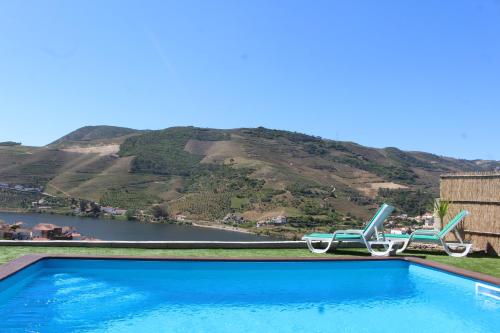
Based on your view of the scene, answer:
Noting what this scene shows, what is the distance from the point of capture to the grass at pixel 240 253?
7090 mm

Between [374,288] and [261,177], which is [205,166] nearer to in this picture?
[261,177]

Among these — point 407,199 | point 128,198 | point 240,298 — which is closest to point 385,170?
point 407,199

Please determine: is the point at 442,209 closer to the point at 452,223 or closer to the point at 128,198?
the point at 452,223

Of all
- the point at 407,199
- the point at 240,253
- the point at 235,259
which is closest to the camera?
the point at 235,259

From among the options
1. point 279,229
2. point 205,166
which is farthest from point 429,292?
point 205,166

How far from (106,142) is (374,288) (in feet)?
421

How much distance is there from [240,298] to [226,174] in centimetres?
8890

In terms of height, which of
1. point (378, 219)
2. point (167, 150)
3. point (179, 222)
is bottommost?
point (179, 222)

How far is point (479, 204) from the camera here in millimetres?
8953

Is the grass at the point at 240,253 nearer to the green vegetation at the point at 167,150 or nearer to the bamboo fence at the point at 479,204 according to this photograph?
the bamboo fence at the point at 479,204

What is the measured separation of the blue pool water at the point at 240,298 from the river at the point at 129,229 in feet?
139

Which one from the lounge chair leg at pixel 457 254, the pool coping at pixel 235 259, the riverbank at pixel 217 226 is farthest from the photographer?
the riverbank at pixel 217 226

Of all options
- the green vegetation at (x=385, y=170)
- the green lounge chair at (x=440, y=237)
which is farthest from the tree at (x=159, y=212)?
the green lounge chair at (x=440, y=237)

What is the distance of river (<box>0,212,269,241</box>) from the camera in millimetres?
51281
